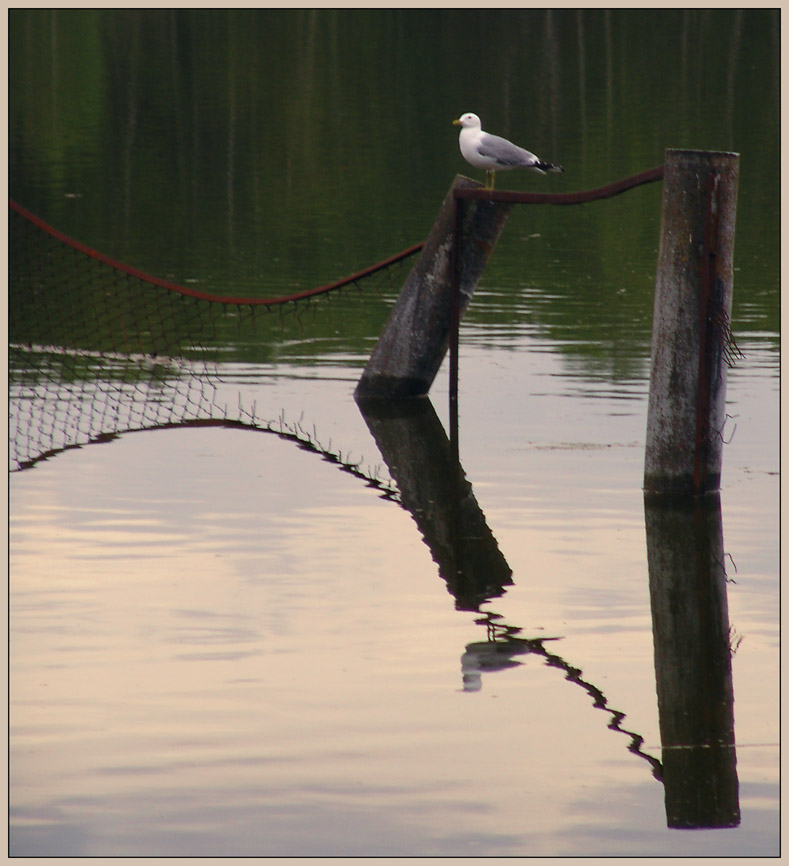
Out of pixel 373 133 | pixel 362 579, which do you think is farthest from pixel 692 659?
pixel 373 133

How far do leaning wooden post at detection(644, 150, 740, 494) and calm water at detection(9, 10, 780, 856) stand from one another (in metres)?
0.47

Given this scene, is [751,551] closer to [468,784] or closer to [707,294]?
[707,294]

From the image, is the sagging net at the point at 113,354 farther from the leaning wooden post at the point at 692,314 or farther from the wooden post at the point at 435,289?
the leaning wooden post at the point at 692,314

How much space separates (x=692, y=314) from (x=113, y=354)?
7365 mm

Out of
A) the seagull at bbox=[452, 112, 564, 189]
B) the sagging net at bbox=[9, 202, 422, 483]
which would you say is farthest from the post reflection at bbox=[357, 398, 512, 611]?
the seagull at bbox=[452, 112, 564, 189]

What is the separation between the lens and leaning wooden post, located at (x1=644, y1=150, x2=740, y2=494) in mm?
11016

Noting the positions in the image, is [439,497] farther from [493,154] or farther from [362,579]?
[493,154]

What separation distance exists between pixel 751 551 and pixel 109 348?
8.62 m

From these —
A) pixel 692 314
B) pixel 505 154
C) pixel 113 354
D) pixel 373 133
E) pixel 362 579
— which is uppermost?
pixel 373 133

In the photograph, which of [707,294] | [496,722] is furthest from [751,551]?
[496,722]

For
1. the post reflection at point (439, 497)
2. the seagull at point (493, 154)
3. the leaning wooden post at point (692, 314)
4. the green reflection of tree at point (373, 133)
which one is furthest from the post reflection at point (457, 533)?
the green reflection of tree at point (373, 133)

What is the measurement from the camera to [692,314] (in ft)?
36.2

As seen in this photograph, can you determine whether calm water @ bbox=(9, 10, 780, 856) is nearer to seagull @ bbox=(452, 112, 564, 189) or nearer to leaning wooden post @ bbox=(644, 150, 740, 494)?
leaning wooden post @ bbox=(644, 150, 740, 494)

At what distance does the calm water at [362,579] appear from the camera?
22.1 ft
